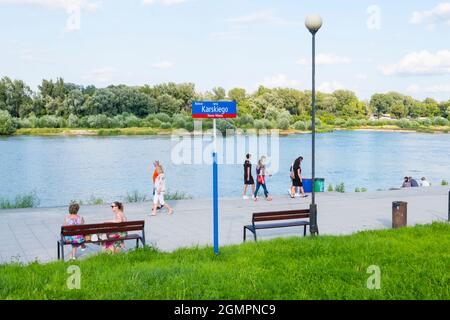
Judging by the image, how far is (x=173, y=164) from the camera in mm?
47500

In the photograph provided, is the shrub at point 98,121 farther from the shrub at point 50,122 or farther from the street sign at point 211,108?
the street sign at point 211,108

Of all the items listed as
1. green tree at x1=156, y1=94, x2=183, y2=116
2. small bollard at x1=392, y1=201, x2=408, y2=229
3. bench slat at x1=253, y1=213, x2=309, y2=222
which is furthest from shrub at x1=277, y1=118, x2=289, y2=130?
bench slat at x1=253, y1=213, x2=309, y2=222

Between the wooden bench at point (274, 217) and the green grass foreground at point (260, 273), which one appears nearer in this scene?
the green grass foreground at point (260, 273)

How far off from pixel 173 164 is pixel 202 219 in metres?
33.8

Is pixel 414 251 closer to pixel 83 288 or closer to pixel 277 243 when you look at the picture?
pixel 277 243

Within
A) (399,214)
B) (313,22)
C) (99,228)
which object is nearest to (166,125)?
(399,214)

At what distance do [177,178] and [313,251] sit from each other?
3004 cm

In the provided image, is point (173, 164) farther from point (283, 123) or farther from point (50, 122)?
point (283, 123)

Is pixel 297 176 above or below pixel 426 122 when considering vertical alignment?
below

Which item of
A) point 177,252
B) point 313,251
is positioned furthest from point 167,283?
point 313,251

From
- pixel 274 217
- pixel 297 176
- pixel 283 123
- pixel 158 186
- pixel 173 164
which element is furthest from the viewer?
pixel 283 123

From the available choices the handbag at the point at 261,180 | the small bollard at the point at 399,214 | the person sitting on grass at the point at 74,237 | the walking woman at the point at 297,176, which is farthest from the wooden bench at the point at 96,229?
the walking woman at the point at 297,176

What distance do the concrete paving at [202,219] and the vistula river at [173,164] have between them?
12.7m

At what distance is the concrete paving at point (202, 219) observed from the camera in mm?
10961
